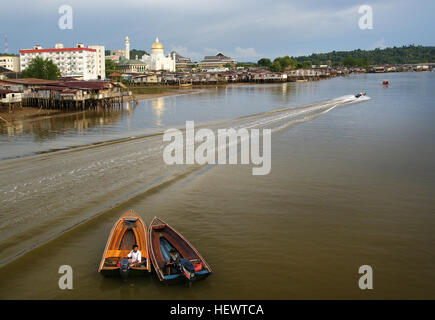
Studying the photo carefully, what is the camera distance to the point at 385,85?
9812cm

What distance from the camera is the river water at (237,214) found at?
32.9 ft

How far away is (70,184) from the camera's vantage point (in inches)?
658

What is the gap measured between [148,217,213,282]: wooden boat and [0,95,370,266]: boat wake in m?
3.34

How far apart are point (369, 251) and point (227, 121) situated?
24.8 metres

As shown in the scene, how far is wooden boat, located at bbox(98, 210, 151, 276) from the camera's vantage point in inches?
388

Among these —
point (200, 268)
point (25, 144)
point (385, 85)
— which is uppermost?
point (385, 85)

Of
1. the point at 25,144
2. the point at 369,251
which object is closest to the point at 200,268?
the point at 369,251

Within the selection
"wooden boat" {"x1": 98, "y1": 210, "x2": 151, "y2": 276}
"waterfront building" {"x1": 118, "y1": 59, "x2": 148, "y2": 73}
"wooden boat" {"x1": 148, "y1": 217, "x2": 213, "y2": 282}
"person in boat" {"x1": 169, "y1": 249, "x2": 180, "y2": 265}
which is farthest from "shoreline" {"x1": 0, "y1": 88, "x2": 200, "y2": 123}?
"waterfront building" {"x1": 118, "y1": 59, "x2": 148, "y2": 73}

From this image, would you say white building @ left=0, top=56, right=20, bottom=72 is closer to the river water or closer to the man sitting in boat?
the river water

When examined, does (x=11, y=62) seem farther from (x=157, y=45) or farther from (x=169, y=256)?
(x=169, y=256)

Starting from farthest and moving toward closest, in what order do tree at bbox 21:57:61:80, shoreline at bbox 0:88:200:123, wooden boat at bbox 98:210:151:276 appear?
tree at bbox 21:57:61:80, shoreline at bbox 0:88:200:123, wooden boat at bbox 98:210:151:276

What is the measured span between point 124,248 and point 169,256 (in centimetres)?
139

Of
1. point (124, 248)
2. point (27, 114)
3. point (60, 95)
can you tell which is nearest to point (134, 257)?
point (124, 248)
